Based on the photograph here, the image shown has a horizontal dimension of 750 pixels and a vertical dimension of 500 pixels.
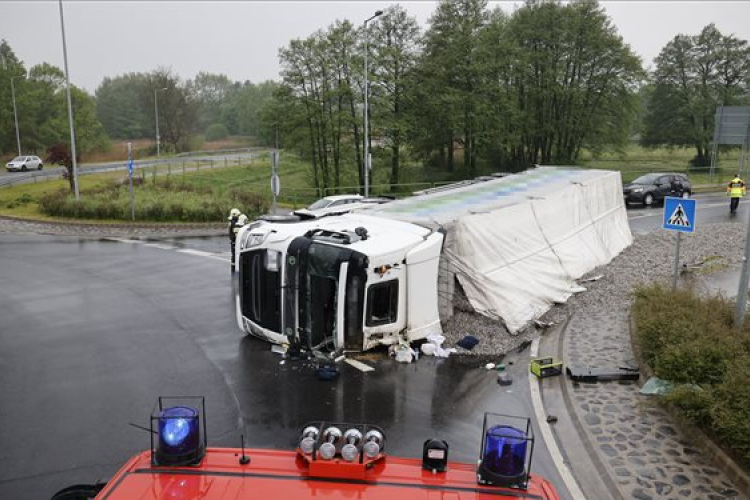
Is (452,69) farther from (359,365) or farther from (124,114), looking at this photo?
(124,114)

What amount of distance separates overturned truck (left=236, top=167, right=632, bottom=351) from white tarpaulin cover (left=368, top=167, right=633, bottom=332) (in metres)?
0.03

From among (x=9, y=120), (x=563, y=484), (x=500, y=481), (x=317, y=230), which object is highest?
(x=9, y=120)

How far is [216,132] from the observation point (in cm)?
9800

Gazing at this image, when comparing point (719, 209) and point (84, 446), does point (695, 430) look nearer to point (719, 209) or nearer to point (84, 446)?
point (84, 446)

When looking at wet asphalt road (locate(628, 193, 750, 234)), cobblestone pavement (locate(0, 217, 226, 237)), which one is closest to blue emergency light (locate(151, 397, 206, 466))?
cobblestone pavement (locate(0, 217, 226, 237))

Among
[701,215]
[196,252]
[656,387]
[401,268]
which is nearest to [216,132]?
[196,252]

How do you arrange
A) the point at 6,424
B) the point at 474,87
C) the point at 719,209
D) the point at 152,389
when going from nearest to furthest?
→ the point at 6,424
the point at 152,389
the point at 719,209
the point at 474,87

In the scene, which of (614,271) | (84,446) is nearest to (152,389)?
(84,446)

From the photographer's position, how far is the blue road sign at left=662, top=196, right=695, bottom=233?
11.3 metres

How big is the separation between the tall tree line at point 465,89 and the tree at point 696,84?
13.3 metres

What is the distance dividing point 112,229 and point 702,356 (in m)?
22.3

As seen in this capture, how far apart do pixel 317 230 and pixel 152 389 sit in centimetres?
363

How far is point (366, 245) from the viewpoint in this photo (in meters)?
10.3

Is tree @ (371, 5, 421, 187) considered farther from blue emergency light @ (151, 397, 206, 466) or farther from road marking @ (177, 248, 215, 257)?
blue emergency light @ (151, 397, 206, 466)
